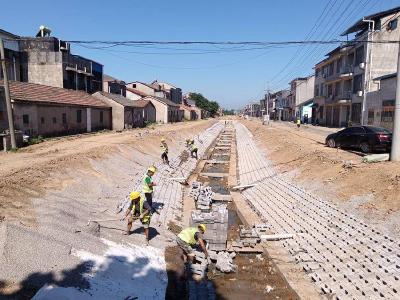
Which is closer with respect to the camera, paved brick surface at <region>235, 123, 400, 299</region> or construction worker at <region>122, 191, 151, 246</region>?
paved brick surface at <region>235, 123, 400, 299</region>

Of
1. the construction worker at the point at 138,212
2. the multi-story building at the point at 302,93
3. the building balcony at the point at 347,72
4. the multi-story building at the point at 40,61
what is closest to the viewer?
the construction worker at the point at 138,212

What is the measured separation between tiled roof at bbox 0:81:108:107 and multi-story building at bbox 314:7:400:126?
28.5 m

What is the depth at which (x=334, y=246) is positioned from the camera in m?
11.0

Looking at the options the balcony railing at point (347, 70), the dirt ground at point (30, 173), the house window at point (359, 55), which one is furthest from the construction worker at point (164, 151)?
the balcony railing at point (347, 70)

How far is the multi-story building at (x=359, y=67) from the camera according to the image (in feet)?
133

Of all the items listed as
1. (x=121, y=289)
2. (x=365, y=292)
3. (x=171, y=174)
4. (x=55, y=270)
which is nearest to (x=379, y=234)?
(x=365, y=292)

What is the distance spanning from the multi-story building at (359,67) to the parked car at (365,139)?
15.1m

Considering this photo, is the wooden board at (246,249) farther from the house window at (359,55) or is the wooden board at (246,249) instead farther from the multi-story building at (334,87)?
the multi-story building at (334,87)

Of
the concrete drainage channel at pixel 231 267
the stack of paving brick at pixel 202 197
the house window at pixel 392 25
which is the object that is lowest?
the concrete drainage channel at pixel 231 267

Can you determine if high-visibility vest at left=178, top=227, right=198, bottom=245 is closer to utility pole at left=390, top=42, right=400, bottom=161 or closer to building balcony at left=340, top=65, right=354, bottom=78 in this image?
utility pole at left=390, top=42, right=400, bottom=161

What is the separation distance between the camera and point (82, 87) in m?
43.6

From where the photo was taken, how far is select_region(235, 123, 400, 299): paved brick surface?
8.70 meters

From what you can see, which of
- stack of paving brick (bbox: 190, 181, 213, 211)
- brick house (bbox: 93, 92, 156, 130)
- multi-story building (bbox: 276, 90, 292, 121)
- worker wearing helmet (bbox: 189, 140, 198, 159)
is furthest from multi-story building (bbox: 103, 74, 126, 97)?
multi-story building (bbox: 276, 90, 292, 121)

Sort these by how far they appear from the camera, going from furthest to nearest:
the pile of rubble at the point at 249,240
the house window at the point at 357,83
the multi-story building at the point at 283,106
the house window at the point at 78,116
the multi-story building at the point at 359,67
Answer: the multi-story building at the point at 283,106 < the house window at the point at 357,83 < the multi-story building at the point at 359,67 < the house window at the point at 78,116 < the pile of rubble at the point at 249,240
